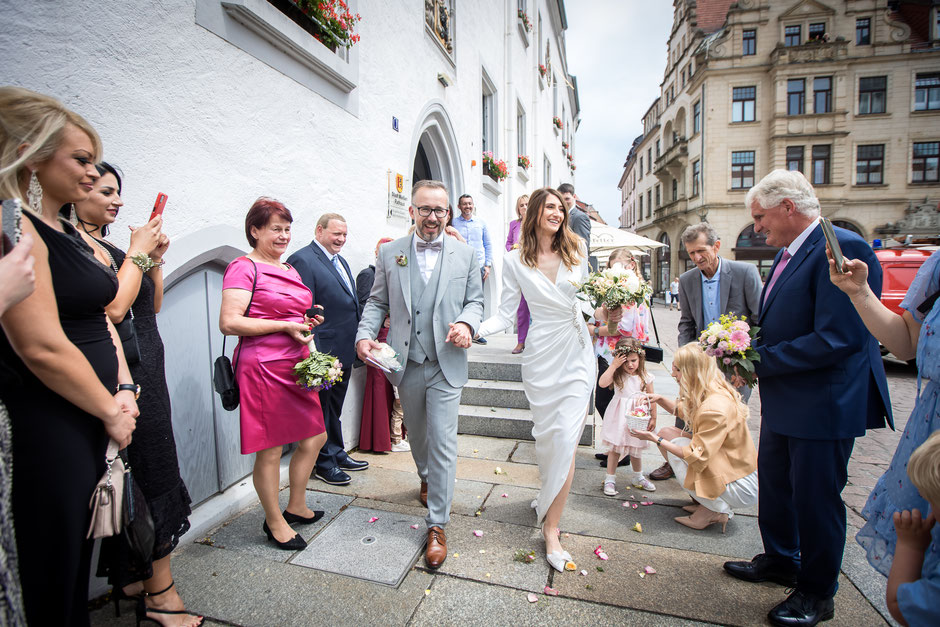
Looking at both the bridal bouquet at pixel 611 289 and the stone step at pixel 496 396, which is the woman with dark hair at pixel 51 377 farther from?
the stone step at pixel 496 396

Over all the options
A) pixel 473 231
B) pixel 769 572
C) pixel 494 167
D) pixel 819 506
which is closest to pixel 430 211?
pixel 819 506

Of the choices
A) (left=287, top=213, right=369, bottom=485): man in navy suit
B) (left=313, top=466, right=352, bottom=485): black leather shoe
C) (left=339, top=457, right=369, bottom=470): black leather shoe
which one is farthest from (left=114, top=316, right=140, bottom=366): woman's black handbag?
(left=339, top=457, right=369, bottom=470): black leather shoe

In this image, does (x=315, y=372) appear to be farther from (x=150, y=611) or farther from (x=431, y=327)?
(x=150, y=611)

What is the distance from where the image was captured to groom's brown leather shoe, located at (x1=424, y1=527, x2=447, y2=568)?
9.30ft

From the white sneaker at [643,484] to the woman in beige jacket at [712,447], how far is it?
0.51 meters

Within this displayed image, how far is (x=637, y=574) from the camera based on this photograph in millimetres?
2795

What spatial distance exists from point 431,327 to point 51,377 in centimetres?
199

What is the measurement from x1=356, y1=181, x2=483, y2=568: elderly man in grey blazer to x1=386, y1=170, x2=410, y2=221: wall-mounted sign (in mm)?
2525

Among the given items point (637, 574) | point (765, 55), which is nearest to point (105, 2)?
point (637, 574)

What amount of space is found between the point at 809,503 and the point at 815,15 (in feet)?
121

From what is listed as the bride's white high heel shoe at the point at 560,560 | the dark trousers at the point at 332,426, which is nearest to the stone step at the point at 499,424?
the dark trousers at the point at 332,426

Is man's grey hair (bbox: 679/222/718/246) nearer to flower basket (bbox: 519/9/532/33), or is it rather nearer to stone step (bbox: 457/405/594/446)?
stone step (bbox: 457/405/594/446)

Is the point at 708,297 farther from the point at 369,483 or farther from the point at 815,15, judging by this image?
the point at 815,15

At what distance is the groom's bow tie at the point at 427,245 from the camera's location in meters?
3.29
